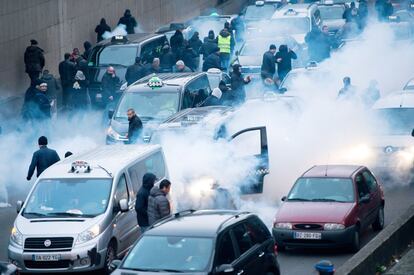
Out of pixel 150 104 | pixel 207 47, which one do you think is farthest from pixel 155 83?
pixel 207 47

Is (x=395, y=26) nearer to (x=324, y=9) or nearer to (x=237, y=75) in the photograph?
(x=324, y=9)

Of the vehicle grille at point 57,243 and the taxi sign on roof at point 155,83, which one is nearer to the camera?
the vehicle grille at point 57,243

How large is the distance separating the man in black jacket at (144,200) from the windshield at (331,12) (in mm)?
27836

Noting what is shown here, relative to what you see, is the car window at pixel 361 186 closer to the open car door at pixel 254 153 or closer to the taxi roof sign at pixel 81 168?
the open car door at pixel 254 153

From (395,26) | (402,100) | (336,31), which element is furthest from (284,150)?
(336,31)

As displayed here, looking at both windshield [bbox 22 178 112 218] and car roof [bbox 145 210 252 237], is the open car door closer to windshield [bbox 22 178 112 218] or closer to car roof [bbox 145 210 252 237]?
windshield [bbox 22 178 112 218]

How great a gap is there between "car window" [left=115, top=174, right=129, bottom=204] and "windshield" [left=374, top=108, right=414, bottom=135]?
25.6 feet

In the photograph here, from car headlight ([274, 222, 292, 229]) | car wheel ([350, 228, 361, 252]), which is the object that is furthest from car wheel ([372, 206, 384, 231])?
car headlight ([274, 222, 292, 229])

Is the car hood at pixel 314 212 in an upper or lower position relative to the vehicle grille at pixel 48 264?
upper

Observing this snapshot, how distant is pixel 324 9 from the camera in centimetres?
4553

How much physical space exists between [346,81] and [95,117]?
679 cm

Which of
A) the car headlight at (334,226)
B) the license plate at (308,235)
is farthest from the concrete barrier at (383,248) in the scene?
the license plate at (308,235)

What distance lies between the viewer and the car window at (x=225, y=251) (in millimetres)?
14584

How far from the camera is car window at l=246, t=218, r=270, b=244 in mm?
15484
